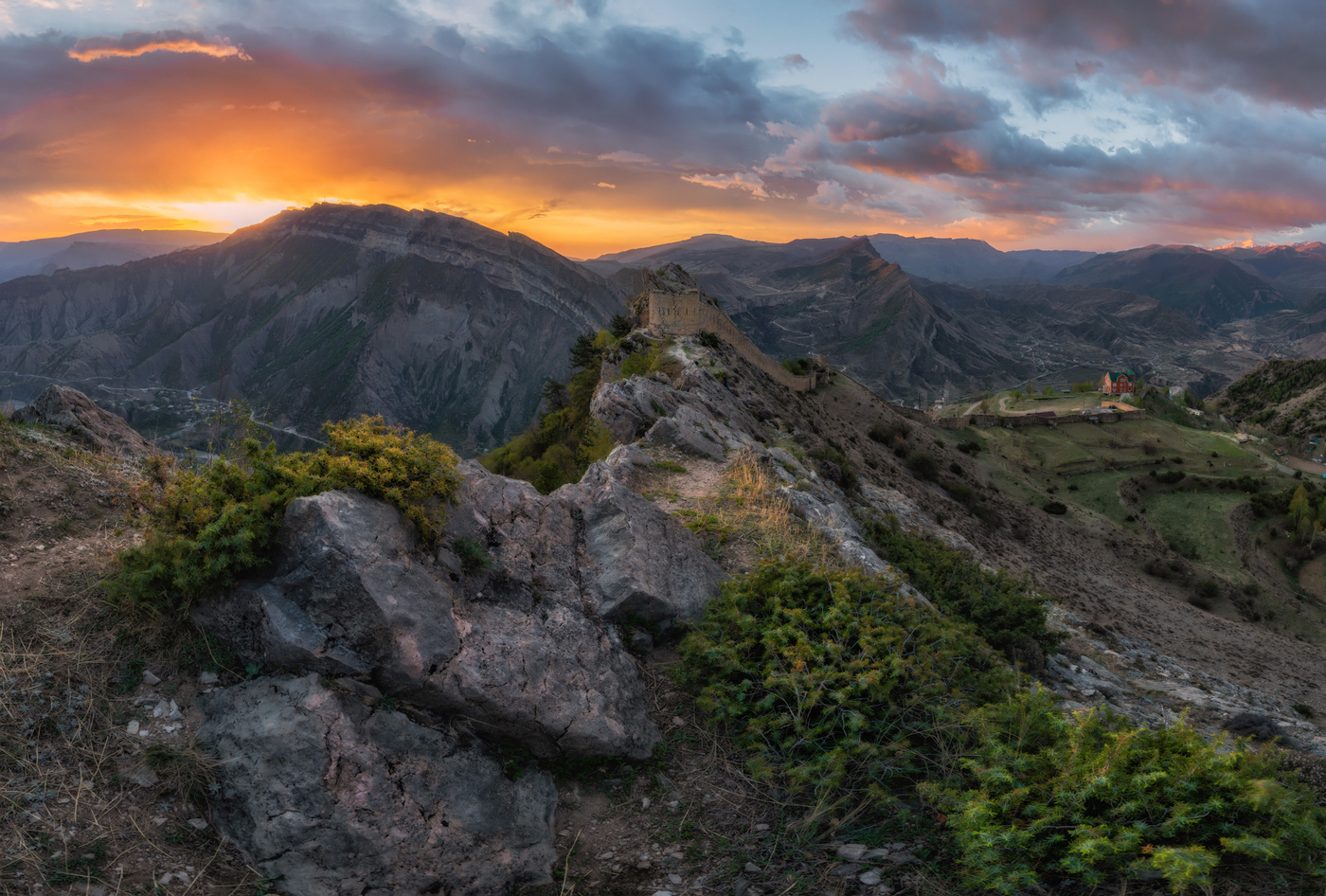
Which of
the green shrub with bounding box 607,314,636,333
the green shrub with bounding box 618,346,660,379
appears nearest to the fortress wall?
the green shrub with bounding box 607,314,636,333

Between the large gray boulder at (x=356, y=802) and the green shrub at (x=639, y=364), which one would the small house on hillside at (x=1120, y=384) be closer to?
the green shrub at (x=639, y=364)

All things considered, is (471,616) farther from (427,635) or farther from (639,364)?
(639,364)

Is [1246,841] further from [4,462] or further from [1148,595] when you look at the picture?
[1148,595]

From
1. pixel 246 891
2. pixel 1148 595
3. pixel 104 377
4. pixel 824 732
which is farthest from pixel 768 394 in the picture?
pixel 104 377

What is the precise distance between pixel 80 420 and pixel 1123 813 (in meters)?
16.0

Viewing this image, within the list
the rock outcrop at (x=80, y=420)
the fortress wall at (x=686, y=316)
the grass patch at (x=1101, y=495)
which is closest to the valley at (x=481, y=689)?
the rock outcrop at (x=80, y=420)

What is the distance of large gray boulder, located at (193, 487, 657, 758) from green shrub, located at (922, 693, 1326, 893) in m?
3.15

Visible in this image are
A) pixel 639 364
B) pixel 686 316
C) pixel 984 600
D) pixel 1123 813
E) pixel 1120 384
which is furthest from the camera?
pixel 1120 384

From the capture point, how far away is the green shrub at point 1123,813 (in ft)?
13.1

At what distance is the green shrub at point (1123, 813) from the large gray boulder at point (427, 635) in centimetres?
315

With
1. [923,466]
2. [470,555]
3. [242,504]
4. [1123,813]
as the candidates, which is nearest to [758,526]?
[470,555]

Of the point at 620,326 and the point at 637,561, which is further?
the point at 620,326

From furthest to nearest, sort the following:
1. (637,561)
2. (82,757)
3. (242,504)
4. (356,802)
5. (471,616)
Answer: (637,561)
(471,616)
(242,504)
(356,802)
(82,757)

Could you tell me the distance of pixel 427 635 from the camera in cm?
564
